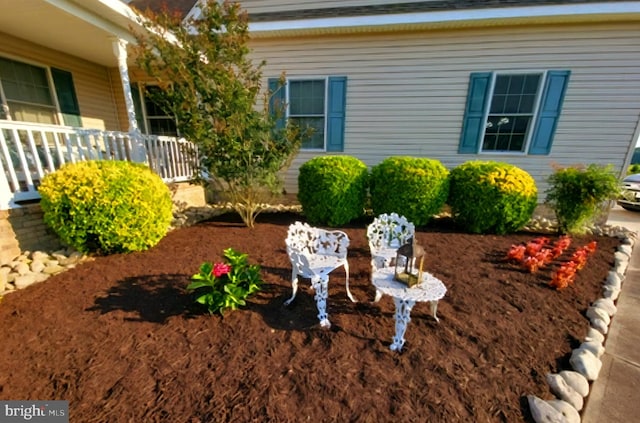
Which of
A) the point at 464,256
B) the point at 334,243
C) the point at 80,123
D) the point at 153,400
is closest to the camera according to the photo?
the point at 153,400

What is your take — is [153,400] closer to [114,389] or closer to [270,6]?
[114,389]

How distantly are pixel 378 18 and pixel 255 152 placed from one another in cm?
368

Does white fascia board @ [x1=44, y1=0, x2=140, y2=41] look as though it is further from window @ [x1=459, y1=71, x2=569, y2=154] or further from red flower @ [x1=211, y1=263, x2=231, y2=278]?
window @ [x1=459, y1=71, x2=569, y2=154]

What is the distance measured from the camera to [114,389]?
1.65 metres

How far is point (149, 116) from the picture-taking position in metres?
7.08

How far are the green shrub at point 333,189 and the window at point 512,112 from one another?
109 inches

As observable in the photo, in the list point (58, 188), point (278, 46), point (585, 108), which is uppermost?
point (278, 46)

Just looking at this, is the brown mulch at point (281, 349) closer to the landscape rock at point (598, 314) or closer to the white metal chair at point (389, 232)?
the landscape rock at point (598, 314)

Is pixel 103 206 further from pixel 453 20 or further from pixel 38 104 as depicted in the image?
pixel 453 20

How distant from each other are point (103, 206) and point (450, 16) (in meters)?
6.64

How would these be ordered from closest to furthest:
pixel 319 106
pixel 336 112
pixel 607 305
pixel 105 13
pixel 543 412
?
pixel 543 412, pixel 607 305, pixel 105 13, pixel 336 112, pixel 319 106

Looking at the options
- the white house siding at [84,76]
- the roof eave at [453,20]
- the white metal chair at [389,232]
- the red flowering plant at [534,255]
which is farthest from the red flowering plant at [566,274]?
the white house siding at [84,76]

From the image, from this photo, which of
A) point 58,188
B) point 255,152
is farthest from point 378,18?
point 58,188

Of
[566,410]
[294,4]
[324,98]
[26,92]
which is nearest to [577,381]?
[566,410]
